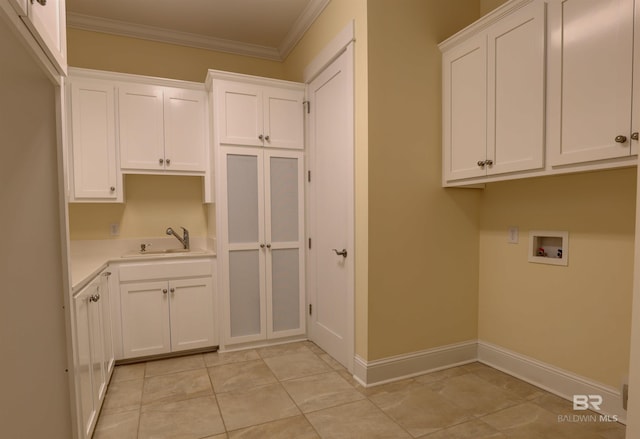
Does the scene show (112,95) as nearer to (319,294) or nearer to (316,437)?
(319,294)

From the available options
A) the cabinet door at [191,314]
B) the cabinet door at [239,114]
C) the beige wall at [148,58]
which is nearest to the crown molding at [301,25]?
the beige wall at [148,58]

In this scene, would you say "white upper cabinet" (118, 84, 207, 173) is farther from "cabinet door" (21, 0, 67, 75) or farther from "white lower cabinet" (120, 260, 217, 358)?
"cabinet door" (21, 0, 67, 75)

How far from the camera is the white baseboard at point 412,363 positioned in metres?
2.40

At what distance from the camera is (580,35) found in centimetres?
177

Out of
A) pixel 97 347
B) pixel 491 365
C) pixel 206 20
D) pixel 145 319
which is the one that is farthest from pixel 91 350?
pixel 206 20

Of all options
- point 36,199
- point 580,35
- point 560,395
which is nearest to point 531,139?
point 580,35

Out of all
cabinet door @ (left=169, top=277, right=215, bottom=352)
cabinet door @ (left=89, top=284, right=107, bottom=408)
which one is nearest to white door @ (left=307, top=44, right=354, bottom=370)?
cabinet door @ (left=169, top=277, right=215, bottom=352)

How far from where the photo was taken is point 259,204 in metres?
3.11

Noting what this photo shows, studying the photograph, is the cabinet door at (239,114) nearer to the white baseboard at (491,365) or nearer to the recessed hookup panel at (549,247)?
the white baseboard at (491,365)

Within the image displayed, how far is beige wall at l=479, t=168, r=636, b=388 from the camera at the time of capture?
1.93 metres

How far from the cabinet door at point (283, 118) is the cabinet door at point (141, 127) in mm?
950

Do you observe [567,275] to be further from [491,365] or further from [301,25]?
[301,25]

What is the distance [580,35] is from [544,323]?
5.62 feet

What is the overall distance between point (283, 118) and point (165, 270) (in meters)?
1.66
